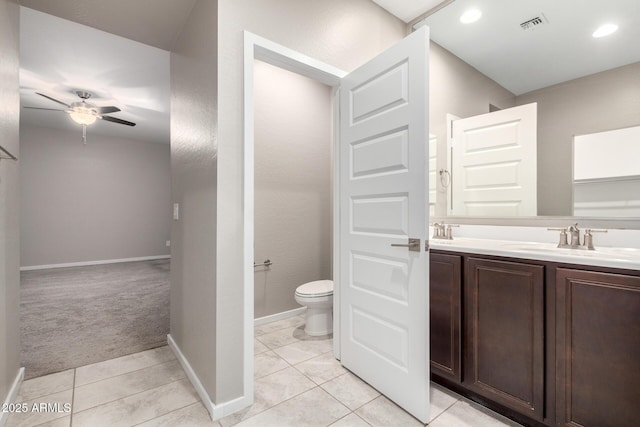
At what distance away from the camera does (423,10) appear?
7.85ft

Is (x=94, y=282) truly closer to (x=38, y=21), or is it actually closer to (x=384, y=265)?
(x=38, y=21)

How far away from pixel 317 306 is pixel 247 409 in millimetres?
1065

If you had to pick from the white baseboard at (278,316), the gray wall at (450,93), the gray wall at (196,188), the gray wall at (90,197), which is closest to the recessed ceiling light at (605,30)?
the gray wall at (450,93)

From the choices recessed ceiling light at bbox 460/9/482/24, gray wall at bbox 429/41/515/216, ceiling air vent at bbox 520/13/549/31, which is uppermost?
recessed ceiling light at bbox 460/9/482/24

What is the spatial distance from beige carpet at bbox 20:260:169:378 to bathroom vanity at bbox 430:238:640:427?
2.41 m

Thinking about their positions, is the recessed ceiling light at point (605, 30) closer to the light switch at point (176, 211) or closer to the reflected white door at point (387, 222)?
the reflected white door at point (387, 222)

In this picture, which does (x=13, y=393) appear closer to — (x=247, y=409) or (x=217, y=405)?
(x=217, y=405)

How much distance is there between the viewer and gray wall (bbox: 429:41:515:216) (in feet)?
7.36

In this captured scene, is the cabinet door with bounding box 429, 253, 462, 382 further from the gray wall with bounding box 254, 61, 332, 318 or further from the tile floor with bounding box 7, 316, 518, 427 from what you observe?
the gray wall with bounding box 254, 61, 332, 318

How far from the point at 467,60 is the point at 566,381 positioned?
7.24ft

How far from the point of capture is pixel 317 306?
264 centimetres

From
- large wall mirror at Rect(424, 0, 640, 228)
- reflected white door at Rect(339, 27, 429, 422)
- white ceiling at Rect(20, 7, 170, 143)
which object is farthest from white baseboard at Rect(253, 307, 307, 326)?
white ceiling at Rect(20, 7, 170, 143)

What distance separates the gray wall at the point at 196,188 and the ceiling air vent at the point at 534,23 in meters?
2.00

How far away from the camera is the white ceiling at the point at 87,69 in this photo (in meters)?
2.68
